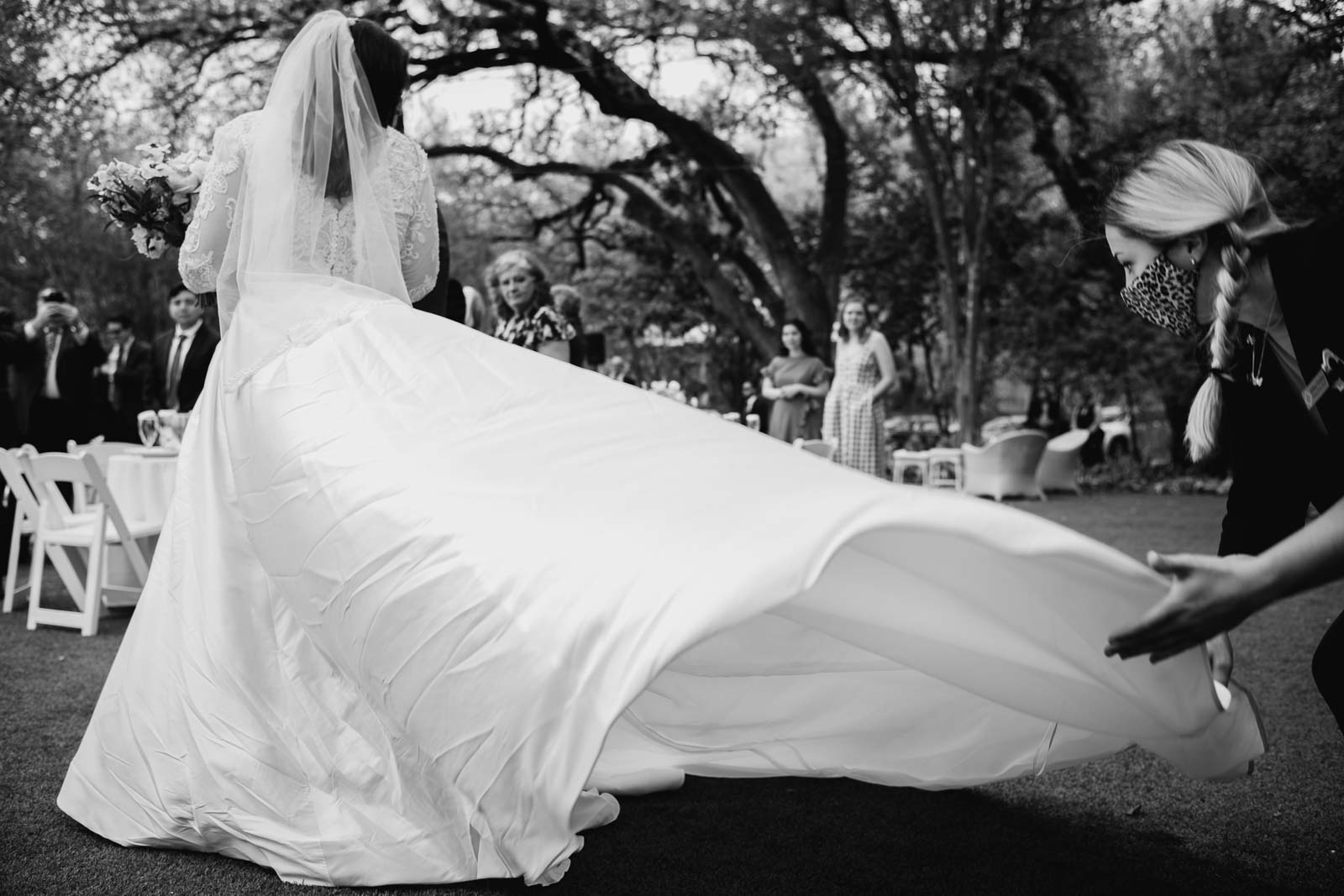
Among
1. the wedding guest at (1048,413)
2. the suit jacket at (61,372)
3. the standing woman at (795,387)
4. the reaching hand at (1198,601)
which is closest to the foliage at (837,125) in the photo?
the wedding guest at (1048,413)

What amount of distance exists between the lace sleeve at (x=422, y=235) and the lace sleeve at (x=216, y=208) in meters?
0.51

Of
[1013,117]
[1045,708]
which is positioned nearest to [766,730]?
[1045,708]

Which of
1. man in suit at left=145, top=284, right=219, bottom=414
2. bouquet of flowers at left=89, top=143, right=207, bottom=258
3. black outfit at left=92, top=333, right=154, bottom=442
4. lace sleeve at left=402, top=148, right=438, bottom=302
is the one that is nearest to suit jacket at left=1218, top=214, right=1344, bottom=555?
lace sleeve at left=402, top=148, right=438, bottom=302

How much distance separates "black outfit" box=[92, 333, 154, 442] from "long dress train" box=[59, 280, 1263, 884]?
24.0 ft

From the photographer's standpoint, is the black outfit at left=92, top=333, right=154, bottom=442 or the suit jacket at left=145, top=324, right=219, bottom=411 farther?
the black outfit at left=92, top=333, right=154, bottom=442

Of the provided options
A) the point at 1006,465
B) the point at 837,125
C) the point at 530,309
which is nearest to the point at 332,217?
the point at 530,309

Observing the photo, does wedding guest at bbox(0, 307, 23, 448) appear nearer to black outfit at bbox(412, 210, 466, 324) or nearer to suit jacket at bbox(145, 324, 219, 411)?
suit jacket at bbox(145, 324, 219, 411)

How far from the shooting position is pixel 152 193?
3.48 meters

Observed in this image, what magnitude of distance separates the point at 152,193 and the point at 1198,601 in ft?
10.6

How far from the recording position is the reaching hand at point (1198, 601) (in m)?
1.62

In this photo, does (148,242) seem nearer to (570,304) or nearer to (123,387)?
(570,304)

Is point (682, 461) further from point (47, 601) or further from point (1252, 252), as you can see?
point (47, 601)

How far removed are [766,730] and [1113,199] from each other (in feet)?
5.34

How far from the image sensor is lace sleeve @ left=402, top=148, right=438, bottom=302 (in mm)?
3387
